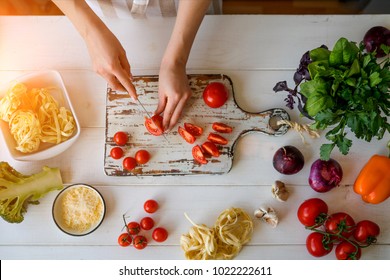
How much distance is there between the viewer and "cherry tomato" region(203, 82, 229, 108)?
1.42 metres

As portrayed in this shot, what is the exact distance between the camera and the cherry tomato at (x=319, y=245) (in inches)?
52.5

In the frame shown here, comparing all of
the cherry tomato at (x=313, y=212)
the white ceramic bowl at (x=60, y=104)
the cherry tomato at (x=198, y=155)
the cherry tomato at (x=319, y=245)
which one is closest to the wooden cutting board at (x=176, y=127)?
the cherry tomato at (x=198, y=155)

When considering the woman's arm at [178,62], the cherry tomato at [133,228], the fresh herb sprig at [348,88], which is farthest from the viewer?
the cherry tomato at [133,228]

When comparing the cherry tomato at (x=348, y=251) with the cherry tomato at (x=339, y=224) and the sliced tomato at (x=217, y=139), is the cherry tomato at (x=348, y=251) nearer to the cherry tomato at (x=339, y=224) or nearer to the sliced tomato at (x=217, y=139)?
the cherry tomato at (x=339, y=224)

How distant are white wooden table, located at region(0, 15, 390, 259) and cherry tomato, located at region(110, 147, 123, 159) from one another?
5 centimetres

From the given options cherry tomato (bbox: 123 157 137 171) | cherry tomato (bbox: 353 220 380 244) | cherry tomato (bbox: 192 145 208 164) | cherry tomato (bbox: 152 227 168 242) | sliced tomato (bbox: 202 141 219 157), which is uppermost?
sliced tomato (bbox: 202 141 219 157)

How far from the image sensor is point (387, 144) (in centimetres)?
142

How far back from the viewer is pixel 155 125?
4.65 feet

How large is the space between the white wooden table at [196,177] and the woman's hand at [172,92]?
0.14 m

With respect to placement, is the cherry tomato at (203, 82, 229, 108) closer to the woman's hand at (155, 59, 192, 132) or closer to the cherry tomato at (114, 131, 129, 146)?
the woman's hand at (155, 59, 192, 132)

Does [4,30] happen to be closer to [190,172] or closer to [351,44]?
[190,172]

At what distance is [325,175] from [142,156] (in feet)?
2.05

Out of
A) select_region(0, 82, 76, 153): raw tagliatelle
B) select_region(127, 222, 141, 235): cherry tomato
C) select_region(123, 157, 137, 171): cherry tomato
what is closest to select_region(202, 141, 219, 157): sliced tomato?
select_region(123, 157, 137, 171): cherry tomato

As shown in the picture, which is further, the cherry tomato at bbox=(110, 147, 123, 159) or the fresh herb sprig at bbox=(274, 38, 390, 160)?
the cherry tomato at bbox=(110, 147, 123, 159)
